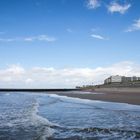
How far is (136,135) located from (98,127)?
9.34 feet

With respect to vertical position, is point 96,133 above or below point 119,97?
below

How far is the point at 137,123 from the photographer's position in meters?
17.3

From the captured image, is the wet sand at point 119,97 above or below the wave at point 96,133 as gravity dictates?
above

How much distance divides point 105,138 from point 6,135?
4265mm

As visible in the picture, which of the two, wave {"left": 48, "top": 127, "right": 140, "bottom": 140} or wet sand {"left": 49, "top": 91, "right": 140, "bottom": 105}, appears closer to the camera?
wave {"left": 48, "top": 127, "right": 140, "bottom": 140}

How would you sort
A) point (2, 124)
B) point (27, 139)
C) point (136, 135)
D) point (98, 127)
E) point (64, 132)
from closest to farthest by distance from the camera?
point (27, 139)
point (136, 135)
point (64, 132)
point (98, 127)
point (2, 124)

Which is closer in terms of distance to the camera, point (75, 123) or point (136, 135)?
point (136, 135)

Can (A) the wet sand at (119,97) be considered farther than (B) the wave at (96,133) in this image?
Yes

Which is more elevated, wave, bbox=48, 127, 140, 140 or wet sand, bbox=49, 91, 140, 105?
wet sand, bbox=49, 91, 140, 105

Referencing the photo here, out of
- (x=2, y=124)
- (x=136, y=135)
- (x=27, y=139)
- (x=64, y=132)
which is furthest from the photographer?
(x=2, y=124)

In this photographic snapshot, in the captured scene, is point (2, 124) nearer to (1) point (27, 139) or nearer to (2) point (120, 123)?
(1) point (27, 139)

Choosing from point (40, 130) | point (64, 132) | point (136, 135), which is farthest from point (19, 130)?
point (136, 135)

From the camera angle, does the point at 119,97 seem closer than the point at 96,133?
No

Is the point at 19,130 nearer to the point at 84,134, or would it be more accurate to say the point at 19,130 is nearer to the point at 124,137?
the point at 84,134
